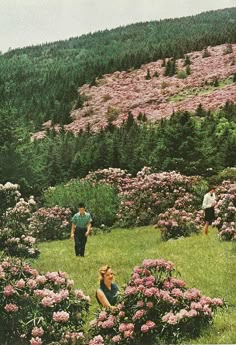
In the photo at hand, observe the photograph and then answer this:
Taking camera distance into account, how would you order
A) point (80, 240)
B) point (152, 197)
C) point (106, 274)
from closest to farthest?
point (106, 274) → point (80, 240) → point (152, 197)

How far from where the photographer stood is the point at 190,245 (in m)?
17.8

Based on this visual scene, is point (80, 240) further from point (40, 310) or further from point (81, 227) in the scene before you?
point (40, 310)

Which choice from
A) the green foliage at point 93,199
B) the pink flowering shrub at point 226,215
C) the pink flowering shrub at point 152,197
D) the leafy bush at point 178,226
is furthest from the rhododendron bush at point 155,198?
the pink flowering shrub at point 226,215

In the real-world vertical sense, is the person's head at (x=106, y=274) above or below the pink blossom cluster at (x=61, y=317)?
above

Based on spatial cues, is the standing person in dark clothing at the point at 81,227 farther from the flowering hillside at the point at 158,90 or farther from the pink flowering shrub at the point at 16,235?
the flowering hillside at the point at 158,90

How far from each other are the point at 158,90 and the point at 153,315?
56.6 meters

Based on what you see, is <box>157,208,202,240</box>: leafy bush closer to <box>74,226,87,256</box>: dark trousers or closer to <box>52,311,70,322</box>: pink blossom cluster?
<box>74,226,87,256</box>: dark trousers

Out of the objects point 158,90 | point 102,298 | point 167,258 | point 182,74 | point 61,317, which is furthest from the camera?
point 182,74

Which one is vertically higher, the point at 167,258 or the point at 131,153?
the point at 131,153

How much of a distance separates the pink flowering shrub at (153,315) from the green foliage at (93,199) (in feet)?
48.7

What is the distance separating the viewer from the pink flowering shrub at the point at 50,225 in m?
24.7

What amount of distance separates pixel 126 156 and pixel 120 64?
5692cm

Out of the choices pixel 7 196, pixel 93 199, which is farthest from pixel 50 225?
pixel 7 196

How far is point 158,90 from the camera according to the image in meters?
66.0
